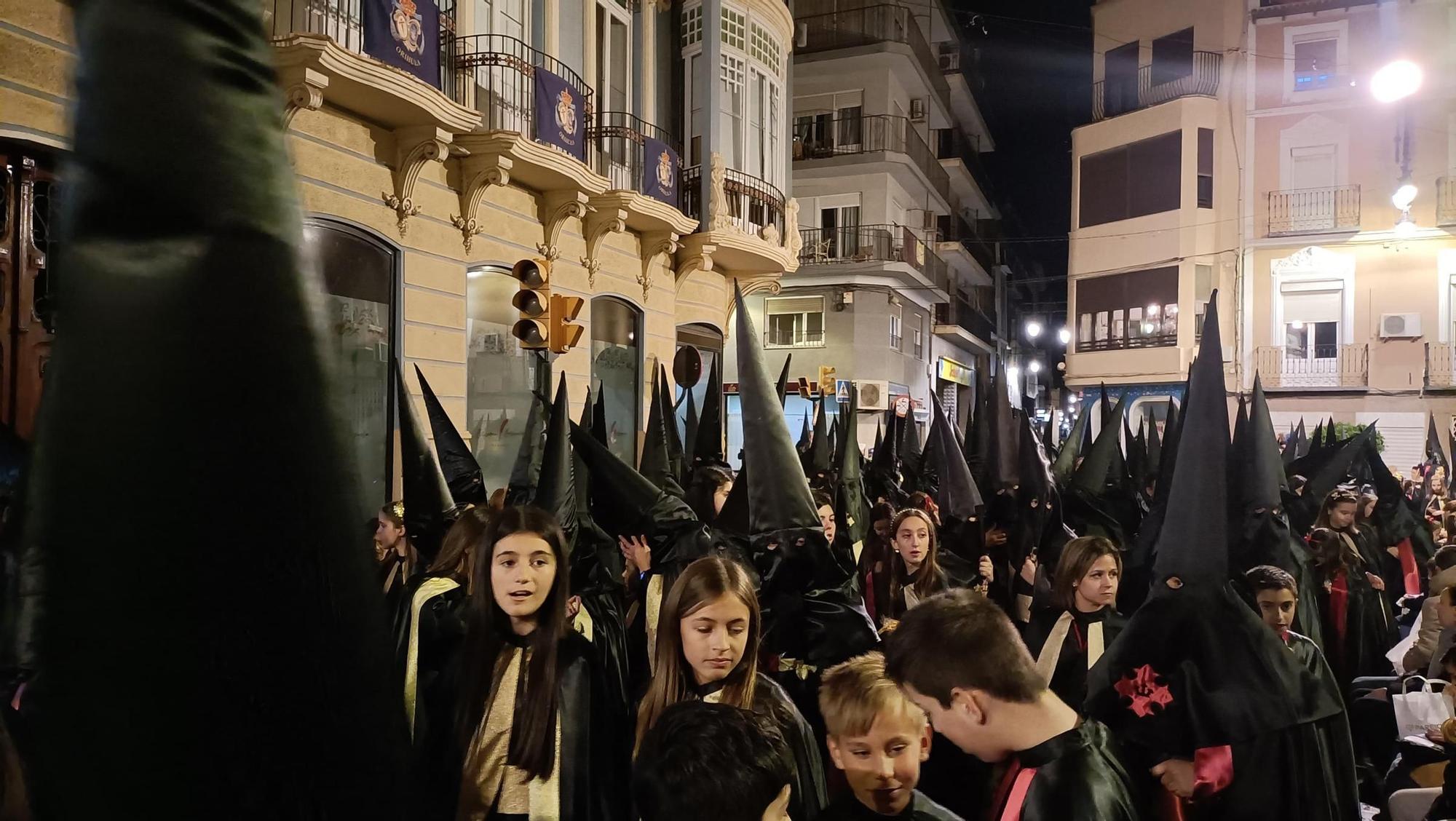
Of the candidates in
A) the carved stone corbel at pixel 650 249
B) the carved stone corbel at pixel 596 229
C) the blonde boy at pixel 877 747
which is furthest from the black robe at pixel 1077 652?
the carved stone corbel at pixel 650 249

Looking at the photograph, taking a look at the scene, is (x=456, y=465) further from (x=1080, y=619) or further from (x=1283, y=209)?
(x=1283, y=209)

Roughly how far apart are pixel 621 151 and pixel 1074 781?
1384 centimetres

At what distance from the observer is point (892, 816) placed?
2605mm

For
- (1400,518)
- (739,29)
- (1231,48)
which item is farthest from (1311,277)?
(1400,518)

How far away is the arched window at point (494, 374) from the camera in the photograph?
12.3m

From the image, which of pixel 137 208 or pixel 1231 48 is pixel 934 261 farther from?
pixel 137 208

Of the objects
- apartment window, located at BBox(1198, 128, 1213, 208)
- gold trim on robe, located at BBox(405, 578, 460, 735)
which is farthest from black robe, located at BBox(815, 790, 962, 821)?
apartment window, located at BBox(1198, 128, 1213, 208)

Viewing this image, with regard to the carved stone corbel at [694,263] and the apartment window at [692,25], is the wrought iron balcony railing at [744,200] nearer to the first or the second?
the carved stone corbel at [694,263]

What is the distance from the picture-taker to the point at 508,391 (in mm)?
12938

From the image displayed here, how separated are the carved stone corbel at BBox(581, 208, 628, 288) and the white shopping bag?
37.2 ft

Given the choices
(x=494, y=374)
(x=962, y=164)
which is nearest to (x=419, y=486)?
(x=494, y=374)

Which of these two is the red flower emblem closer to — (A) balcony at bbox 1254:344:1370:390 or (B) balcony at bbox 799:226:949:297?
(B) balcony at bbox 799:226:949:297

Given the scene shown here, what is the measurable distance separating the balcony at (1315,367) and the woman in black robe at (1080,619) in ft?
83.8

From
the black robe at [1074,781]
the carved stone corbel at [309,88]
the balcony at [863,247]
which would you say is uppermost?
the balcony at [863,247]
